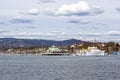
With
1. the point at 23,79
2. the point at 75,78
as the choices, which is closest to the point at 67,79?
the point at 75,78

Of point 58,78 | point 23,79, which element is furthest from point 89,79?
point 23,79

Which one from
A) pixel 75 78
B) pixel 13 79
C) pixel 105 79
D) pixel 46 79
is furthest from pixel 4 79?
pixel 105 79

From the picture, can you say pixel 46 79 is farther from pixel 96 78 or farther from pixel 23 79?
pixel 96 78

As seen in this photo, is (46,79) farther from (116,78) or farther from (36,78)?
(116,78)

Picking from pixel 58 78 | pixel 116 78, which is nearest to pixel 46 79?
pixel 58 78

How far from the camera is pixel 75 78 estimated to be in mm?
67000

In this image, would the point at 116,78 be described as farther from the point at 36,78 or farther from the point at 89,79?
the point at 36,78

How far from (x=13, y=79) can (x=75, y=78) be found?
1023 centimetres

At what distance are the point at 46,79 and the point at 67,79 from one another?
3.68 metres

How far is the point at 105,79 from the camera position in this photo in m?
65.2

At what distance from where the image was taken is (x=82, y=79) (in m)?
66.0

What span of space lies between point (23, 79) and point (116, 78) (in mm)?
15332

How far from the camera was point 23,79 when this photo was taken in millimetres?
66062

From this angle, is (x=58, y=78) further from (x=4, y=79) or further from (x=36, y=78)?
(x=4, y=79)
